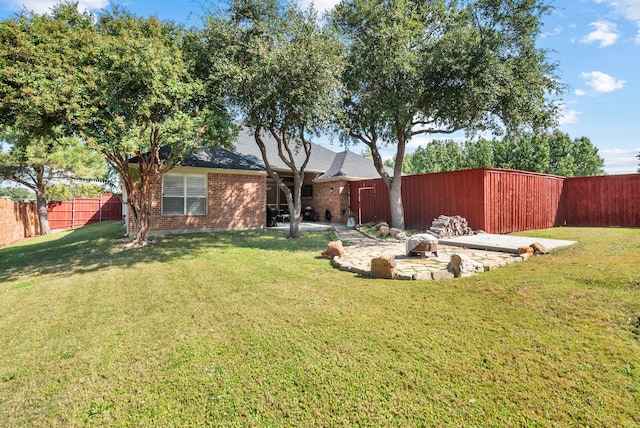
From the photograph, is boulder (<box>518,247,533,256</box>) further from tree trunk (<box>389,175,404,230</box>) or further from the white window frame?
the white window frame

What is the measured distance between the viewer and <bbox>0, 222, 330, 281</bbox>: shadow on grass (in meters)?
7.09

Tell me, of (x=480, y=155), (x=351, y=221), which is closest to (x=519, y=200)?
(x=351, y=221)

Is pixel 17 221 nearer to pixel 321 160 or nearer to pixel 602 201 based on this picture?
pixel 321 160

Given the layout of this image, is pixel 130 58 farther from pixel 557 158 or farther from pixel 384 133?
pixel 557 158

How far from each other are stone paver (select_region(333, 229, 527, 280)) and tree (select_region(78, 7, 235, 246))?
501 cm

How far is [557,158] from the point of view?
25.8 meters

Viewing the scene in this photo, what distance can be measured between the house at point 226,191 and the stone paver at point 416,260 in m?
6.09

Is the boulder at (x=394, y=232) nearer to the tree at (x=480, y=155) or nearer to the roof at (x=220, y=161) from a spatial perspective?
the roof at (x=220, y=161)

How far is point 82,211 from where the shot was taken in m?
20.1

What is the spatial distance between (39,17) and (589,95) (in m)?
16.9

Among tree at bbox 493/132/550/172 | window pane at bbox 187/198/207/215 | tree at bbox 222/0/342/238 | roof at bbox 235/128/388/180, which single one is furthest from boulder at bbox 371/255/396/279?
tree at bbox 493/132/550/172

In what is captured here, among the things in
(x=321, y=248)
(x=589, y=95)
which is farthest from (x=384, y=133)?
(x=589, y=95)

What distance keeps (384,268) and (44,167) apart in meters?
19.7

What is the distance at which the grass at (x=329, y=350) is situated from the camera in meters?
2.23
